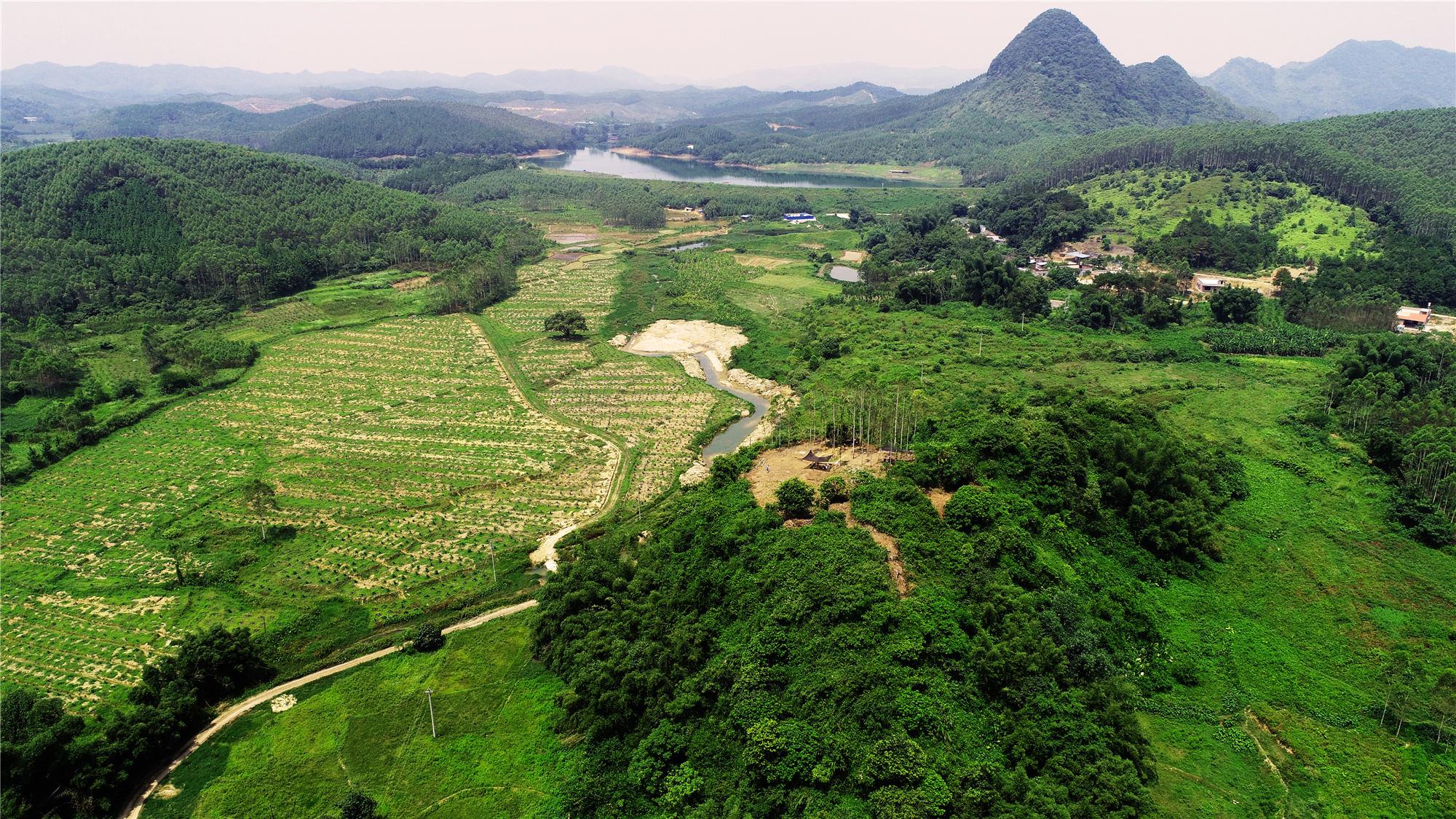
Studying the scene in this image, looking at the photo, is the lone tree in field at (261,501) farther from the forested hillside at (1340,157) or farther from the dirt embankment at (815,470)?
the forested hillside at (1340,157)

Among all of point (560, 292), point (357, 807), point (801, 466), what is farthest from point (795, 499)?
point (560, 292)

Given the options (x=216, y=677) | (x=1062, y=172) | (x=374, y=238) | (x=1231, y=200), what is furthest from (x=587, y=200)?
(x=216, y=677)

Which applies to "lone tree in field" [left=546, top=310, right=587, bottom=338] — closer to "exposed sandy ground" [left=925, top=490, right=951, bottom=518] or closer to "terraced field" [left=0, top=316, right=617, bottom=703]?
"terraced field" [left=0, top=316, right=617, bottom=703]

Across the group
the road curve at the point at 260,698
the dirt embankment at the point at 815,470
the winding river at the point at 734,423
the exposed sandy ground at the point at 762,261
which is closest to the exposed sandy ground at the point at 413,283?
the exposed sandy ground at the point at 762,261

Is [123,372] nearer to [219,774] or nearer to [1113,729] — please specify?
[219,774]

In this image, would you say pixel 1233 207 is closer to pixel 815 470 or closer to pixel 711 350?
pixel 711 350

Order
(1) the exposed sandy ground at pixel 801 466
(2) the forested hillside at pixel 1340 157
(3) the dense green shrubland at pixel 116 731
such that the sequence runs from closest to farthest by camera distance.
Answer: (3) the dense green shrubland at pixel 116 731 < (1) the exposed sandy ground at pixel 801 466 < (2) the forested hillside at pixel 1340 157
